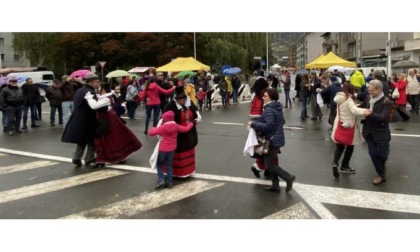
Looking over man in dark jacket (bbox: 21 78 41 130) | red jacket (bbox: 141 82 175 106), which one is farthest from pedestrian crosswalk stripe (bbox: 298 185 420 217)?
man in dark jacket (bbox: 21 78 41 130)

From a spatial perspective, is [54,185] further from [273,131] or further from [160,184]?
[273,131]

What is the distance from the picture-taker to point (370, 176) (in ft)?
22.7

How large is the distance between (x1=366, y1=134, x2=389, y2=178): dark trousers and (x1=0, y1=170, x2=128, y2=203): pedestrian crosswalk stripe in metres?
4.27

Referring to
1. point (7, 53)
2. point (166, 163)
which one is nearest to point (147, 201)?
point (166, 163)

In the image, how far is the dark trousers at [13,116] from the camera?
13062 millimetres

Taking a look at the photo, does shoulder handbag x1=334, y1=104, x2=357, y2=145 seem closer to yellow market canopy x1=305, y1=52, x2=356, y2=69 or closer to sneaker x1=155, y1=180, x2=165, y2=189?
sneaker x1=155, y1=180, x2=165, y2=189

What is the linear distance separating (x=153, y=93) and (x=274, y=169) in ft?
21.7

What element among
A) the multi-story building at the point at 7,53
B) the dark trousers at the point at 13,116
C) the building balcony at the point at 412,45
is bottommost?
the dark trousers at the point at 13,116

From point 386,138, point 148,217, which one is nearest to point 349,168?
point 386,138

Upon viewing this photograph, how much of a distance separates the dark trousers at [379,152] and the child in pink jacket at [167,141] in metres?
2.98

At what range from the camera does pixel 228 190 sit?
246 inches

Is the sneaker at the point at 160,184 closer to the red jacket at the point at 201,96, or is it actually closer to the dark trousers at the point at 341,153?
the dark trousers at the point at 341,153

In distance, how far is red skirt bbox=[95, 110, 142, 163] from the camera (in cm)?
798

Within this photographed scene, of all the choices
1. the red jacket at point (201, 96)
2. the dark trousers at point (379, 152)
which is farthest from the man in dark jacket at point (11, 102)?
the dark trousers at point (379, 152)
